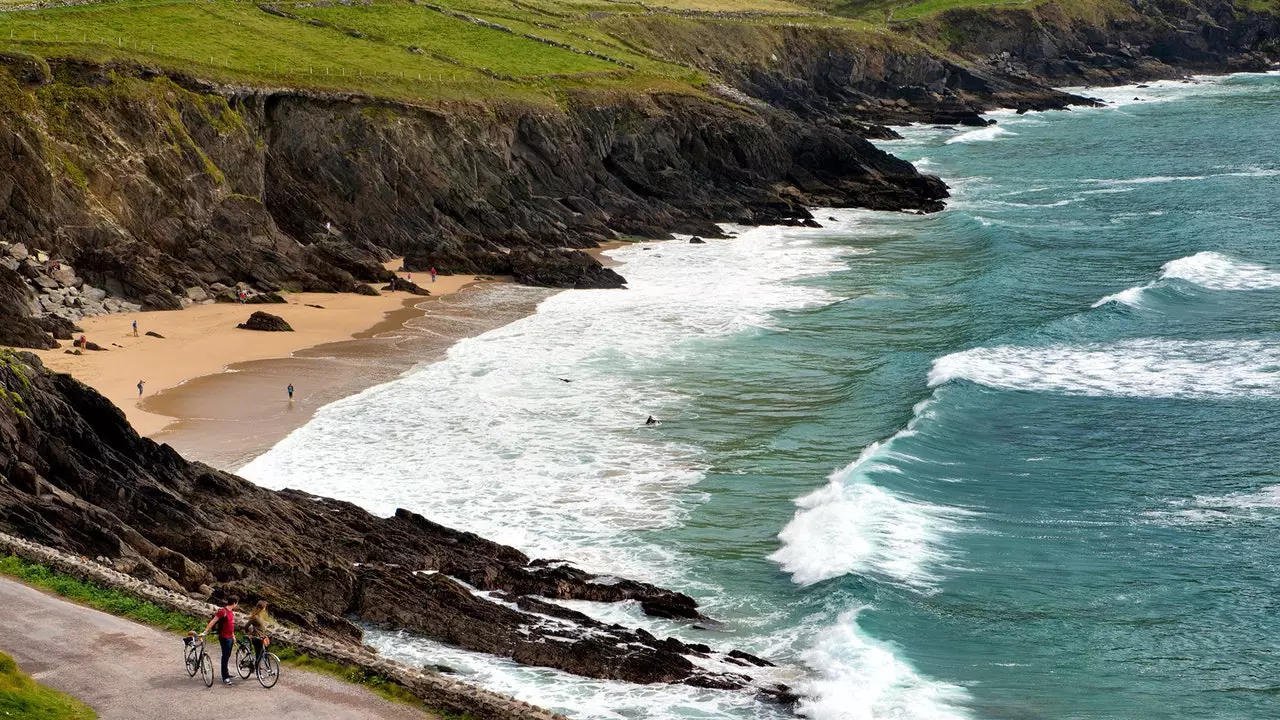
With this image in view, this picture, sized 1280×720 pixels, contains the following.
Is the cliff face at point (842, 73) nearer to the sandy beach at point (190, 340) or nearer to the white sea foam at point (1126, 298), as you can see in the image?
the white sea foam at point (1126, 298)

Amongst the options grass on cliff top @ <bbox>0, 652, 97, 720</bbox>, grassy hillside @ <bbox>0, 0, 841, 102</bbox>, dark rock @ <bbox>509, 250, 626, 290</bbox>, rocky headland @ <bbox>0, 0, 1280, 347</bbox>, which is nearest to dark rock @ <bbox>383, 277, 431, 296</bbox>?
rocky headland @ <bbox>0, 0, 1280, 347</bbox>

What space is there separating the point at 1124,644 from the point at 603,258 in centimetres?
4726

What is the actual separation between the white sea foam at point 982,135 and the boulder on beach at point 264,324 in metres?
74.8

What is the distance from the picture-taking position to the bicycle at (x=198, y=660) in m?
22.9

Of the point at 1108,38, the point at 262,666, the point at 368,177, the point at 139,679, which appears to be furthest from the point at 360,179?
the point at 1108,38

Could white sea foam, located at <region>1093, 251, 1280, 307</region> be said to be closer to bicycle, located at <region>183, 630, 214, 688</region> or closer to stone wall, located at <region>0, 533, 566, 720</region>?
stone wall, located at <region>0, 533, 566, 720</region>

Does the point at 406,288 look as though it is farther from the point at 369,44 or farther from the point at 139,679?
the point at 139,679

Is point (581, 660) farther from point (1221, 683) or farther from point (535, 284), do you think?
point (535, 284)

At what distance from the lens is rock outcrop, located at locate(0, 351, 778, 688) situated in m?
28.5

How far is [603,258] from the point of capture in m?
Answer: 74.4

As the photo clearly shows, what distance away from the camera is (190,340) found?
5444cm

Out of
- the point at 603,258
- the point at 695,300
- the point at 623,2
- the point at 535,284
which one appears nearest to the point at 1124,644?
the point at 695,300

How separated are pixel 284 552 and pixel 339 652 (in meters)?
7.30

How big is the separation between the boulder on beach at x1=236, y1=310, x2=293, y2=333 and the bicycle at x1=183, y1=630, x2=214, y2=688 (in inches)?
1370
